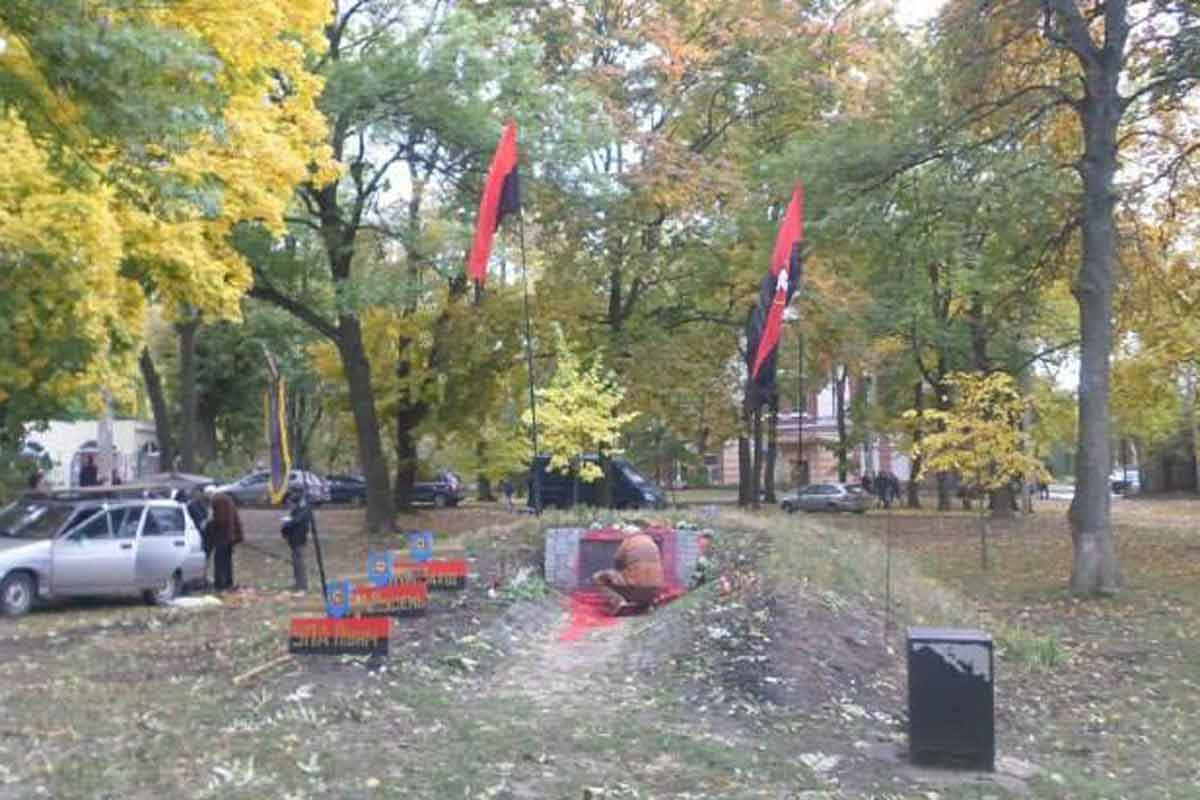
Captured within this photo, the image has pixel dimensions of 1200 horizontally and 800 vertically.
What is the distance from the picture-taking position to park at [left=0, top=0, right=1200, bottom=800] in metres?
7.81

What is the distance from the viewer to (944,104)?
1930 centimetres

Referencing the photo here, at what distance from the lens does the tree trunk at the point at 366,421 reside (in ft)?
87.9

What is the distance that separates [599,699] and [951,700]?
255cm

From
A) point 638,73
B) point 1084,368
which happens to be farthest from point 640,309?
point 1084,368

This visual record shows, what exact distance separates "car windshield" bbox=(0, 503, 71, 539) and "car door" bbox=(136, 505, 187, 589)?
1087 millimetres

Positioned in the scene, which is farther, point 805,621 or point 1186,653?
point 1186,653

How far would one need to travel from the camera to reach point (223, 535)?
58.4ft

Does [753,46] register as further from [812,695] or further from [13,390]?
[812,695]

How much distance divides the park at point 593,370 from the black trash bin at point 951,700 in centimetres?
3

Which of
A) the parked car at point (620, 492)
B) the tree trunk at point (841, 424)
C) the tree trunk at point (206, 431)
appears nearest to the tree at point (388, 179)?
the parked car at point (620, 492)

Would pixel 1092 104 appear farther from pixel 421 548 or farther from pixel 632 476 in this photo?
pixel 632 476

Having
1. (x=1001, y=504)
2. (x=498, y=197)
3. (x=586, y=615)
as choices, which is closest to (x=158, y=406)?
(x=498, y=197)

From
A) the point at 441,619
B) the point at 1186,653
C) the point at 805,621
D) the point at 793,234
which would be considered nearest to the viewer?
the point at 805,621

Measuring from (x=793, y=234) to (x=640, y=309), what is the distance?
56.6 feet
